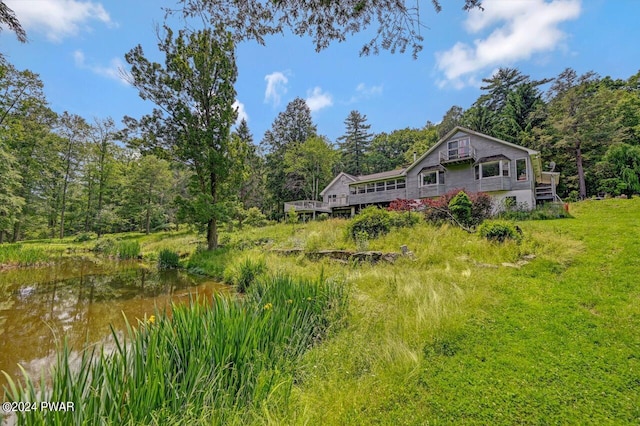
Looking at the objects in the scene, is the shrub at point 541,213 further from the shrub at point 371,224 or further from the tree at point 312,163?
the tree at point 312,163

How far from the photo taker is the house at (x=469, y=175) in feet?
59.6

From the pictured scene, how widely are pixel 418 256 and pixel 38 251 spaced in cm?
1806

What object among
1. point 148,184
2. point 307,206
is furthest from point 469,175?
point 148,184

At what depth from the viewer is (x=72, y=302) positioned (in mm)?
7395

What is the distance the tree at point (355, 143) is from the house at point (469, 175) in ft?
55.3

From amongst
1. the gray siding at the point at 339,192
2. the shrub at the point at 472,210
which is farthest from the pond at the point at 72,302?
the gray siding at the point at 339,192

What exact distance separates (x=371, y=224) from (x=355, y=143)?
35729 mm

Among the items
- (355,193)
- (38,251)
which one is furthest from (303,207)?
(38,251)

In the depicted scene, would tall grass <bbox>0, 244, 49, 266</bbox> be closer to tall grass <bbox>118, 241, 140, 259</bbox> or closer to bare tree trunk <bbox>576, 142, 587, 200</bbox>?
tall grass <bbox>118, 241, 140, 259</bbox>

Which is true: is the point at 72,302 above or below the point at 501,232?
below

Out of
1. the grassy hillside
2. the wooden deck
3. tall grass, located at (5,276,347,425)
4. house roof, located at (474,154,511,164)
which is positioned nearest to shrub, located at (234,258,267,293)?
the grassy hillside

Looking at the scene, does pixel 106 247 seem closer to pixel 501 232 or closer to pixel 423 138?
pixel 501 232

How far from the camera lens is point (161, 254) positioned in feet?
43.1

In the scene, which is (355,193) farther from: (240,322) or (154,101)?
(240,322)
